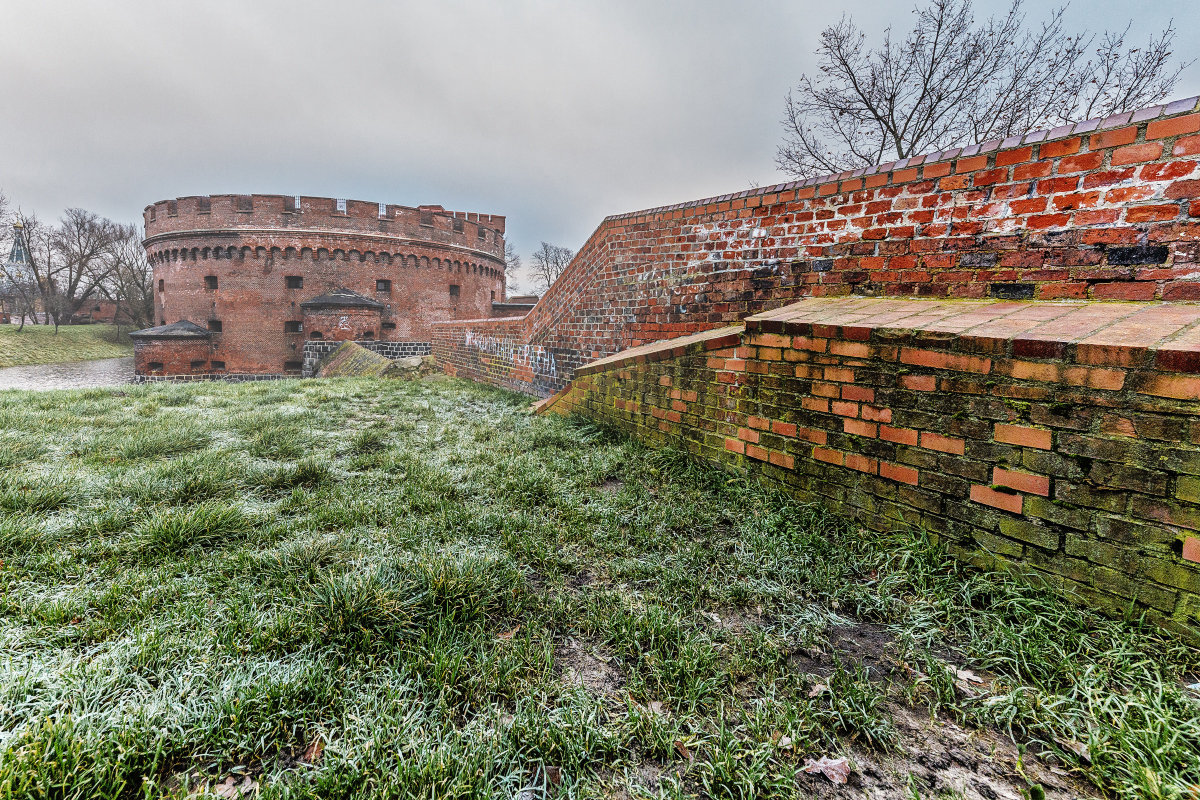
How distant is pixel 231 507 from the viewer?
2.47 meters

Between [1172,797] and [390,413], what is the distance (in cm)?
615

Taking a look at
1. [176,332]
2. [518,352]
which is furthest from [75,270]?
[518,352]

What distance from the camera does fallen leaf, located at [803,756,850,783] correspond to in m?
1.17

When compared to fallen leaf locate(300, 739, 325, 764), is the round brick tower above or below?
above

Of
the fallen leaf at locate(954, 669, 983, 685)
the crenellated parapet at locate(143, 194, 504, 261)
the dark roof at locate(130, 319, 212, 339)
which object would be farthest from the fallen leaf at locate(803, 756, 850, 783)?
the dark roof at locate(130, 319, 212, 339)

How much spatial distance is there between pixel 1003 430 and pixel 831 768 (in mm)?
1441

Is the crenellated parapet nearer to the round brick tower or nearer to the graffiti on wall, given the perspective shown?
the round brick tower

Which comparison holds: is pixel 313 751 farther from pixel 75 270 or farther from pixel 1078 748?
pixel 75 270

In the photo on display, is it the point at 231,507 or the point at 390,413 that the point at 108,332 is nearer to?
the point at 390,413

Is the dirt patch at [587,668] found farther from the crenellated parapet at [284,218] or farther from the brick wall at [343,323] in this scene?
the crenellated parapet at [284,218]

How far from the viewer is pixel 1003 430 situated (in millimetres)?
1837

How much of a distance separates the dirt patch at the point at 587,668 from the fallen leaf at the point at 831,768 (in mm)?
537

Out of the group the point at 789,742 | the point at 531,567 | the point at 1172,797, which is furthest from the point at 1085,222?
the point at 531,567

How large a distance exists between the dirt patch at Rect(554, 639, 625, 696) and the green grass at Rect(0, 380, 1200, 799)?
0.01 m
